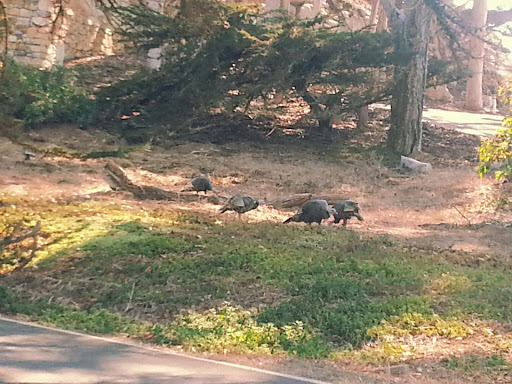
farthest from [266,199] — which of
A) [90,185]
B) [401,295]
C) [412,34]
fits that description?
[412,34]

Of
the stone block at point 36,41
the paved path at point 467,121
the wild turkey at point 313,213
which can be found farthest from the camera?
the paved path at point 467,121

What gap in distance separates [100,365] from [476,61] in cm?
3124

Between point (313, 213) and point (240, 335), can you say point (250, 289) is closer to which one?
point (240, 335)

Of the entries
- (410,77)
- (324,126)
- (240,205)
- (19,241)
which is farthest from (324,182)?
(19,241)

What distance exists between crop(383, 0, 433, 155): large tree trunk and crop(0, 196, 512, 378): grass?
10.4 m

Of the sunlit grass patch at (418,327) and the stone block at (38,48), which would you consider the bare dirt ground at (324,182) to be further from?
the stone block at (38,48)

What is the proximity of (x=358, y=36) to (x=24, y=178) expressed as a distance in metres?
9.08

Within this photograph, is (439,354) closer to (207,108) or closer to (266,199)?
(266,199)

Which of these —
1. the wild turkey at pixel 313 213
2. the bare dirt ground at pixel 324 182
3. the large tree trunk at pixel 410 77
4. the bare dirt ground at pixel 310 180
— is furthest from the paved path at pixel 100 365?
the large tree trunk at pixel 410 77

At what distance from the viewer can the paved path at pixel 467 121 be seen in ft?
82.2

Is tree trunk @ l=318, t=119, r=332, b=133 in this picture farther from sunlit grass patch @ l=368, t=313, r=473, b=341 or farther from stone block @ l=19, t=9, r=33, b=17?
sunlit grass patch @ l=368, t=313, r=473, b=341

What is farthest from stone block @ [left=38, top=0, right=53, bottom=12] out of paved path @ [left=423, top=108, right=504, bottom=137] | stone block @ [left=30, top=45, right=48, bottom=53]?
paved path @ [left=423, top=108, right=504, bottom=137]

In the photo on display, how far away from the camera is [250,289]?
6570mm

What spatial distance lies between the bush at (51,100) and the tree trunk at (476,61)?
19.5 meters
